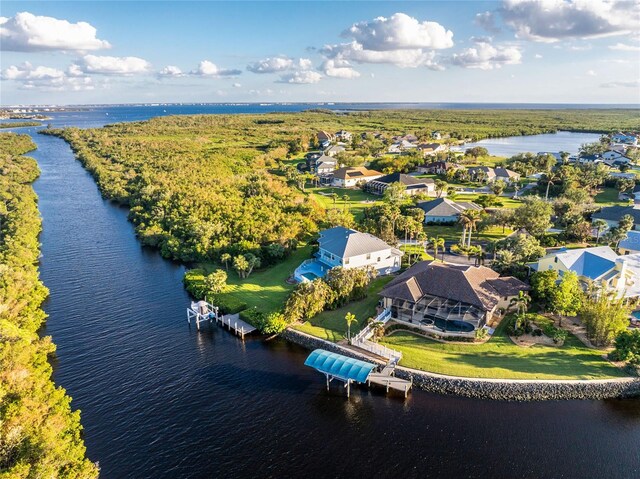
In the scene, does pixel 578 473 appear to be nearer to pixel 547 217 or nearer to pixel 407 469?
pixel 407 469

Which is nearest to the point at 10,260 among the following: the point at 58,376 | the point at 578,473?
the point at 58,376

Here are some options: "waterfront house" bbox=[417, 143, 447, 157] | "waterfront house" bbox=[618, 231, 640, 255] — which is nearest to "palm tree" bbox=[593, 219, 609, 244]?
"waterfront house" bbox=[618, 231, 640, 255]

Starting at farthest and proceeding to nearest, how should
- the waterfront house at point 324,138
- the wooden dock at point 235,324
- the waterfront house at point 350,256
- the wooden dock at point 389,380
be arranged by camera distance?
1. the waterfront house at point 324,138
2. the waterfront house at point 350,256
3. the wooden dock at point 235,324
4. the wooden dock at point 389,380

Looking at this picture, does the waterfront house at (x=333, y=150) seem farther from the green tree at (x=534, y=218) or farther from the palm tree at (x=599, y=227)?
the palm tree at (x=599, y=227)

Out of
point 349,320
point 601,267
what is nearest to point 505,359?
point 349,320

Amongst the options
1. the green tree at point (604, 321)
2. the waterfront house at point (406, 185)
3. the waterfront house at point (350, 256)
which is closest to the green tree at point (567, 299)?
the green tree at point (604, 321)

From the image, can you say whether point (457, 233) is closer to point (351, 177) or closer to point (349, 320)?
point (349, 320)
